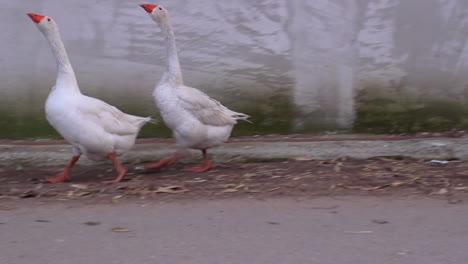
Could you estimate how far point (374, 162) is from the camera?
593cm

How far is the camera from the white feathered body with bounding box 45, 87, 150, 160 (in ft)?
16.4

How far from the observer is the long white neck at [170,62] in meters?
5.62

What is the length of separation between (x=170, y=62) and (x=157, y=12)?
0.47 m

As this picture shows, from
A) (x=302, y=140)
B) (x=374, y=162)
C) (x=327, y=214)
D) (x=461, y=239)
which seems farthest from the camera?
(x=302, y=140)

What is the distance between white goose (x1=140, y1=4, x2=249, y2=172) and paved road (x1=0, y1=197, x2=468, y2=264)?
102cm

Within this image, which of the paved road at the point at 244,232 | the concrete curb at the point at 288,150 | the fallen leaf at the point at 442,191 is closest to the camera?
the paved road at the point at 244,232

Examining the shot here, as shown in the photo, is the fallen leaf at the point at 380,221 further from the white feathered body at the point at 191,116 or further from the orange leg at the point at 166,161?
the orange leg at the point at 166,161

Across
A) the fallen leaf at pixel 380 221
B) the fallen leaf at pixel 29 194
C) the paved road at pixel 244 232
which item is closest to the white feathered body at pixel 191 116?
the paved road at pixel 244 232

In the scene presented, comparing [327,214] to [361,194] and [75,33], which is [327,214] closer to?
[361,194]

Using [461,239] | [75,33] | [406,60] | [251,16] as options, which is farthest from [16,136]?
[461,239]

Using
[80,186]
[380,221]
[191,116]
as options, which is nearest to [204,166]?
[191,116]

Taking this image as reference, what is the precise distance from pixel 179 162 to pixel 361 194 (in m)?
2.13

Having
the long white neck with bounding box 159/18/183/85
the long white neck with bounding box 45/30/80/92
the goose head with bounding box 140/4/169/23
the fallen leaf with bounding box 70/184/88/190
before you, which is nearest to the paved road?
the fallen leaf with bounding box 70/184/88/190

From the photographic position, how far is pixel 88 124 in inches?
199
